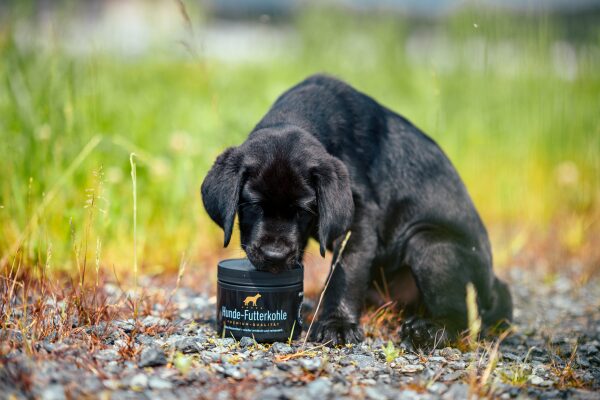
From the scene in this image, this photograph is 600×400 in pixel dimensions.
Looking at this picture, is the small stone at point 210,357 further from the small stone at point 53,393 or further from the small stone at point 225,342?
the small stone at point 53,393

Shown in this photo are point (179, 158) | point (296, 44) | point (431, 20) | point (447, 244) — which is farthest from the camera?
point (431, 20)

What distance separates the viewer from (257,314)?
11.1 feet

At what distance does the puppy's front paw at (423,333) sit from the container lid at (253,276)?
0.70m

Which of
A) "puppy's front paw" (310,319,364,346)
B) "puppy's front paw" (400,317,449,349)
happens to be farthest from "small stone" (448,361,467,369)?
"puppy's front paw" (310,319,364,346)

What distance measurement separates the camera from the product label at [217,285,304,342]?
3.40 m

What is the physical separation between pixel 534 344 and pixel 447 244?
80 cm

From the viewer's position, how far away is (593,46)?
707 centimetres

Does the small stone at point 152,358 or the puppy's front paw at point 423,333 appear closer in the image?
the small stone at point 152,358

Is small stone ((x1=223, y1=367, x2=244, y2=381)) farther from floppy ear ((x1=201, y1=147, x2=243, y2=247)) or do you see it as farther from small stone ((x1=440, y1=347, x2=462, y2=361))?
small stone ((x1=440, y1=347, x2=462, y2=361))

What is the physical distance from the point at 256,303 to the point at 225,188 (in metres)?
0.60

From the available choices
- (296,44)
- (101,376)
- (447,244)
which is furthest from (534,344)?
(296,44)

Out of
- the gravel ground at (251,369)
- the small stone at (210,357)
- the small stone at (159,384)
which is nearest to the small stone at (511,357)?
the gravel ground at (251,369)

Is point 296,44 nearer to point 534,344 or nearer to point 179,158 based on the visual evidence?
point 179,158

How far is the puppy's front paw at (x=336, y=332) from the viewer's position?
11.9 ft
